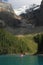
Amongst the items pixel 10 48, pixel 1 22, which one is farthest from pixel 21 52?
pixel 1 22

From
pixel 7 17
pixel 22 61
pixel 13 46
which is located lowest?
pixel 7 17

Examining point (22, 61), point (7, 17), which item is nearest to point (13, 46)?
point (22, 61)

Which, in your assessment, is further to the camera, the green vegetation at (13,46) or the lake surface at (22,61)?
the green vegetation at (13,46)

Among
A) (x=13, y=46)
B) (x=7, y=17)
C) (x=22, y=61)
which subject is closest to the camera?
(x=22, y=61)

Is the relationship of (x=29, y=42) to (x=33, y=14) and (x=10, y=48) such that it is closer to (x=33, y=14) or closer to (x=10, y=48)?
(x=10, y=48)

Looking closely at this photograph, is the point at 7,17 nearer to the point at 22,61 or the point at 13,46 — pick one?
the point at 13,46

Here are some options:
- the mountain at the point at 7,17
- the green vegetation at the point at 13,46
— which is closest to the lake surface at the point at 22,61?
the green vegetation at the point at 13,46

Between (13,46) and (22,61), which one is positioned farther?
(13,46)

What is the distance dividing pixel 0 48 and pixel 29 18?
279ft

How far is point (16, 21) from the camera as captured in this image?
584 feet

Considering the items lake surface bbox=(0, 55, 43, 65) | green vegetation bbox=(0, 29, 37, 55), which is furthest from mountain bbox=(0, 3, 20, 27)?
lake surface bbox=(0, 55, 43, 65)

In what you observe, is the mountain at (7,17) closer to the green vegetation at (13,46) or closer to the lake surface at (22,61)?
the green vegetation at (13,46)

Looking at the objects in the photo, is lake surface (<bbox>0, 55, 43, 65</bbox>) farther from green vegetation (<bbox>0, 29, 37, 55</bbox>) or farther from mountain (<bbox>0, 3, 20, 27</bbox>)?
mountain (<bbox>0, 3, 20, 27</bbox>)

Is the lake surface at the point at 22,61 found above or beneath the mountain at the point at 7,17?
above
